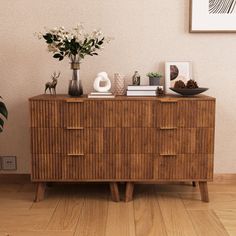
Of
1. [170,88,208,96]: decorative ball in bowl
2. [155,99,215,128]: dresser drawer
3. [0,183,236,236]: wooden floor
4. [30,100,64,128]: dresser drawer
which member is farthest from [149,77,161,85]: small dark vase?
[0,183,236,236]: wooden floor

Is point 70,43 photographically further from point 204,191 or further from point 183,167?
point 204,191

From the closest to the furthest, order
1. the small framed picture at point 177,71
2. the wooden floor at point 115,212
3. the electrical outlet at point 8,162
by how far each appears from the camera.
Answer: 1. the wooden floor at point 115,212
2. the small framed picture at point 177,71
3. the electrical outlet at point 8,162

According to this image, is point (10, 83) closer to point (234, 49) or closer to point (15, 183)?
point (15, 183)

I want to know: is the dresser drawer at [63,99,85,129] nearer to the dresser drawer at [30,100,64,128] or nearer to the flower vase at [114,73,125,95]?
the dresser drawer at [30,100,64,128]

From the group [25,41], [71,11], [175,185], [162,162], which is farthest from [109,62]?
[175,185]

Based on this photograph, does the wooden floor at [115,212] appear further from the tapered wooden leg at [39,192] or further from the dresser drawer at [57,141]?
the dresser drawer at [57,141]

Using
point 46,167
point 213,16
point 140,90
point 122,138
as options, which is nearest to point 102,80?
point 140,90

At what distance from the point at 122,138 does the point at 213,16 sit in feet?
3.85

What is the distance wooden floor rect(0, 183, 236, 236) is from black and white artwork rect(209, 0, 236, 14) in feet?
4.40

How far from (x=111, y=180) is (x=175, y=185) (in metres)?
0.64

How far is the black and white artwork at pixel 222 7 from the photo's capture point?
2.58 meters

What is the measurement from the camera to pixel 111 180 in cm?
234

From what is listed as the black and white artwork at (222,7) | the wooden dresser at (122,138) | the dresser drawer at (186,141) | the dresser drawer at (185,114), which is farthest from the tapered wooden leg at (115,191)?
the black and white artwork at (222,7)

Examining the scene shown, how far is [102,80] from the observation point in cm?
247
